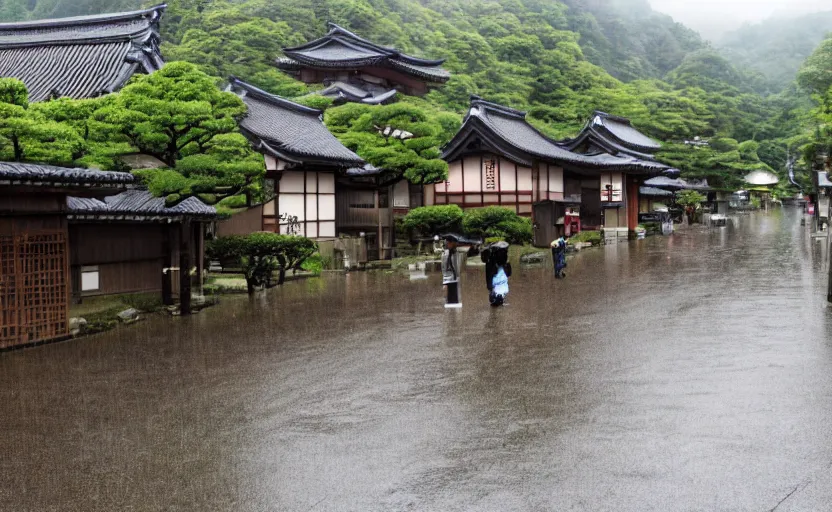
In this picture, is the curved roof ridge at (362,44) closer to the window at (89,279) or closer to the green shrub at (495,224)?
the green shrub at (495,224)

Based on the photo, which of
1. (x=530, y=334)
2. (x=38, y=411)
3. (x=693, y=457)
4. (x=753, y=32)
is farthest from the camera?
(x=753, y=32)

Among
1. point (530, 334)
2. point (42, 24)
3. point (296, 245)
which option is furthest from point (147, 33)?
point (530, 334)

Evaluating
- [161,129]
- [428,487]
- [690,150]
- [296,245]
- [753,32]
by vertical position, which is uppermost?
[753,32]

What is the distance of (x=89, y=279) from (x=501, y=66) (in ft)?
200

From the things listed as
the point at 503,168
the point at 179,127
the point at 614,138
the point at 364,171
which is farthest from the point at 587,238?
the point at 179,127

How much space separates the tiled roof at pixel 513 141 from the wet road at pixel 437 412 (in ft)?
78.3

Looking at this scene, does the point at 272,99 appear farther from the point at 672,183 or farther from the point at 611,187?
the point at 672,183

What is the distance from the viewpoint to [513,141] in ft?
130

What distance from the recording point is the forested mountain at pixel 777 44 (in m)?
131

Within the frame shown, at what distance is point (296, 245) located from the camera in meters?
22.7

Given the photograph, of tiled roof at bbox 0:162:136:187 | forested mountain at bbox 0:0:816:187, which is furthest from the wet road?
forested mountain at bbox 0:0:816:187

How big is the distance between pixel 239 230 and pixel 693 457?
23.3 m

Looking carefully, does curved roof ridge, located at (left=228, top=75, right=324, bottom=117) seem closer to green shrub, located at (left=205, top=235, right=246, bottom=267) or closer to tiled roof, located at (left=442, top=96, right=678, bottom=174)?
tiled roof, located at (left=442, top=96, right=678, bottom=174)

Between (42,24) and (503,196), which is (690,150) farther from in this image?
(42,24)
